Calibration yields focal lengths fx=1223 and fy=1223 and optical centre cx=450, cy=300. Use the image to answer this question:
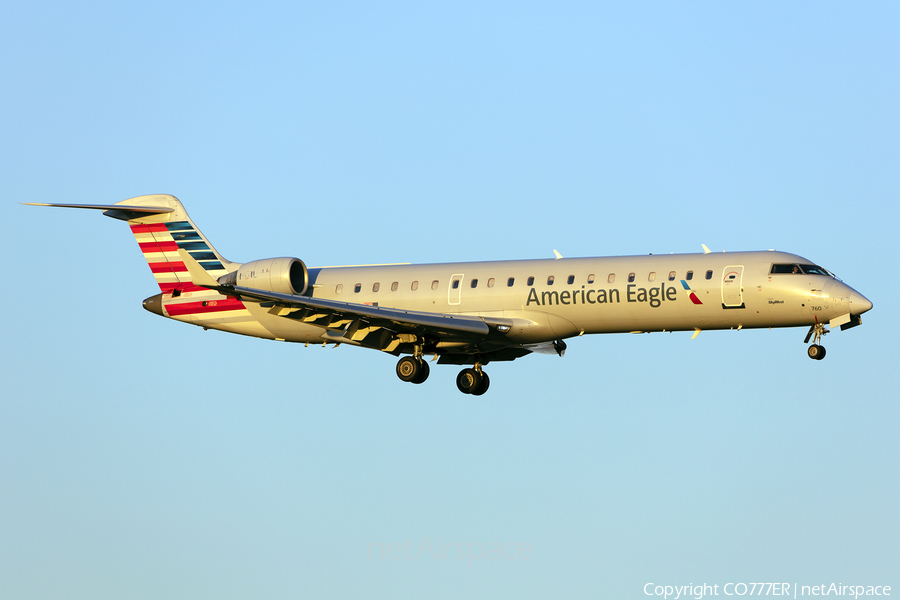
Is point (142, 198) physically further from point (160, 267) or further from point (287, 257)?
point (287, 257)

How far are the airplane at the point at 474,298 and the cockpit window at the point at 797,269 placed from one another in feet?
0.10

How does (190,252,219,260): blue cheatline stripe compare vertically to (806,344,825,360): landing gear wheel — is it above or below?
above

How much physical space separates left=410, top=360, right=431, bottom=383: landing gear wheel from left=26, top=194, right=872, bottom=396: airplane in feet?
A: 0.10

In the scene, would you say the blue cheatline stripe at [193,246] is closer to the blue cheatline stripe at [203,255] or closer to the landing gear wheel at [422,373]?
the blue cheatline stripe at [203,255]

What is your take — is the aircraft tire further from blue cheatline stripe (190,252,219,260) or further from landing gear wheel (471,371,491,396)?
blue cheatline stripe (190,252,219,260)

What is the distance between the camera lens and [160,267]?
37656 millimetres

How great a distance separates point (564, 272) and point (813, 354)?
6765 mm

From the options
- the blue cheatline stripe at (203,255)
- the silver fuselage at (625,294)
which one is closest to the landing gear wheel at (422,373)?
the silver fuselage at (625,294)

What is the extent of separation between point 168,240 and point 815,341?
19.3 metres

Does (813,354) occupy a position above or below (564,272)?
below

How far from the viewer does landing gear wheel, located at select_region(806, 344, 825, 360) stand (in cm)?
3086

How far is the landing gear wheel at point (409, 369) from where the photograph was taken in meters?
34.3

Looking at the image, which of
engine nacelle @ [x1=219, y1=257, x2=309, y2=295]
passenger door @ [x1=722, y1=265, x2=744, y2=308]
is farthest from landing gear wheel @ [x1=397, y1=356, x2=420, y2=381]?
passenger door @ [x1=722, y1=265, x2=744, y2=308]

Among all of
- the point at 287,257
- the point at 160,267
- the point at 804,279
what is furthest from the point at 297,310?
the point at 804,279
